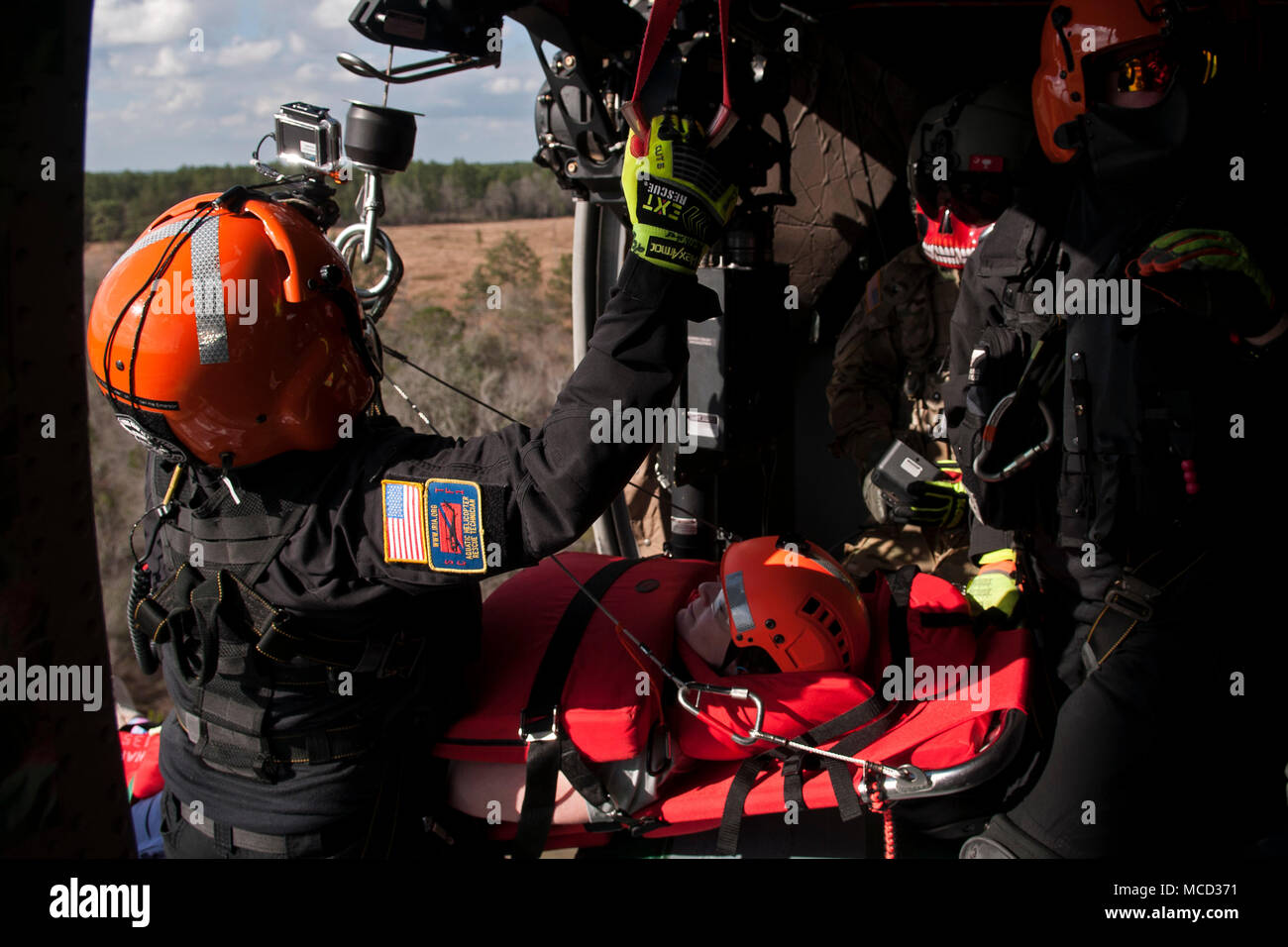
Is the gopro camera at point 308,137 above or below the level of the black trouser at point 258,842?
above

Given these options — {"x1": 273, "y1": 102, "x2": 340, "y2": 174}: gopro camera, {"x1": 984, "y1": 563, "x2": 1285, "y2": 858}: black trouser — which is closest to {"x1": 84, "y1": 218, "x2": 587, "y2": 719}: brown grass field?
{"x1": 273, "y1": 102, "x2": 340, "y2": 174}: gopro camera

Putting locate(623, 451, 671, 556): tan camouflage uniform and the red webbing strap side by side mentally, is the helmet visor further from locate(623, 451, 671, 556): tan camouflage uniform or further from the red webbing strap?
locate(623, 451, 671, 556): tan camouflage uniform

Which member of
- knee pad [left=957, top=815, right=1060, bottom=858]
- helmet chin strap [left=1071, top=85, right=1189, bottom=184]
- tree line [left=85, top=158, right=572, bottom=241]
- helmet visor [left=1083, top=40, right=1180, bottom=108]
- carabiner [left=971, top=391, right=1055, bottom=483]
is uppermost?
tree line [left=85, top=158, right=572, bottom=241]

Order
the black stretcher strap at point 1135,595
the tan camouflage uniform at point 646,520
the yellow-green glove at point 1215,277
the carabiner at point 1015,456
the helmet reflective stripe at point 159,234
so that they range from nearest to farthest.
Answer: the helmet reflective stripe at point 159,234 → the yellow-green glove at point 1215,277 → the black stretcher strap at point 1135,595 → the carabiner at point 1015,456 → the tan camouflage uniform at point 646,520

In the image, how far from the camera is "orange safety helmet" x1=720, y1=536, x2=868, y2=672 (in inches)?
81.3

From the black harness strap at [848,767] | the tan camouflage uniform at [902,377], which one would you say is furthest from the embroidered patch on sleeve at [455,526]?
the tan camouflage uniform at [902,377]

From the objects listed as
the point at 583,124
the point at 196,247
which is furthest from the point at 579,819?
the point at 583,124

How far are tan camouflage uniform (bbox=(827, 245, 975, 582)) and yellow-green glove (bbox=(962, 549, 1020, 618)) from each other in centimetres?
98

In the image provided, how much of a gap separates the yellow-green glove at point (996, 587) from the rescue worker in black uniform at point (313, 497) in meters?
1.25

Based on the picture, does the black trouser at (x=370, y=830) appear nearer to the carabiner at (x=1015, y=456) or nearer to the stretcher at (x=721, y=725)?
the stretcher at (x=721, y=725)

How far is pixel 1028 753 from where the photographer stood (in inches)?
82.1

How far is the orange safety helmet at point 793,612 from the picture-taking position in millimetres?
2064

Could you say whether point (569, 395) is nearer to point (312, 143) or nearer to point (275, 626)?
point (275, 626)

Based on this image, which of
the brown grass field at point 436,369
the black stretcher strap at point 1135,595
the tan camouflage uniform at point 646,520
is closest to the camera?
the black stretcher strap at point 1135,595
